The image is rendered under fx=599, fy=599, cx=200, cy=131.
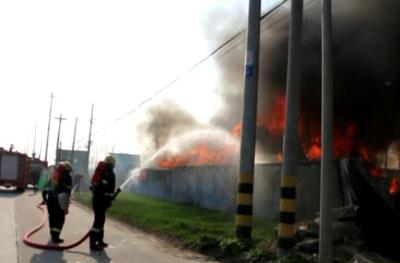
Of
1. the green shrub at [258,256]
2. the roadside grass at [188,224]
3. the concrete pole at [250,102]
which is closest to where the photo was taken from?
the green shrub at [258,256]

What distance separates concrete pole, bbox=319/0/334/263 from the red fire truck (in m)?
32.0

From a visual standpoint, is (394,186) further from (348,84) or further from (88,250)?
(348,84)

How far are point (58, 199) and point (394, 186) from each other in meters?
6.83

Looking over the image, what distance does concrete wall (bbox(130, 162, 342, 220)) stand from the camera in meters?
14.1

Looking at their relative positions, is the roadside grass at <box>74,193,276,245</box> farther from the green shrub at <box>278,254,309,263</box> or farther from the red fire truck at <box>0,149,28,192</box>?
the red fire truck at <box>0,149,28,192</box>

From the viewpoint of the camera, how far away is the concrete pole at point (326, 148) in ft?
28.1

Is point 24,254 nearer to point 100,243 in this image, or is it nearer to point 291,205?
point 100,243

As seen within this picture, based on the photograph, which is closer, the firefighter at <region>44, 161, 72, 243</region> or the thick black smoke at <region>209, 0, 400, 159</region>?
the firefighter at <region>44, 161, 72, 243</region>

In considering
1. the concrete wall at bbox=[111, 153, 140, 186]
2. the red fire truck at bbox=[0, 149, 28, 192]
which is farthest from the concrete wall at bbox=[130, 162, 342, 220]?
the concrete wall at bbox=[111, 153, 140, 186]

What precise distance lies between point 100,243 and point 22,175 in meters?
29.1

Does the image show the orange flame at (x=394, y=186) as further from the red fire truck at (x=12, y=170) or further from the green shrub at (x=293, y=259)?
the red fire truck at (x=12, y=170)

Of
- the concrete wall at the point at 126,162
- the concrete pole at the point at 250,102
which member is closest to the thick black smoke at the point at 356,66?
the concrete pole at the point at 250,102

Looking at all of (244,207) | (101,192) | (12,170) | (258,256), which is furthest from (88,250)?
(12,170)

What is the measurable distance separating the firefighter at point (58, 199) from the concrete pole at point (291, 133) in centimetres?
450
